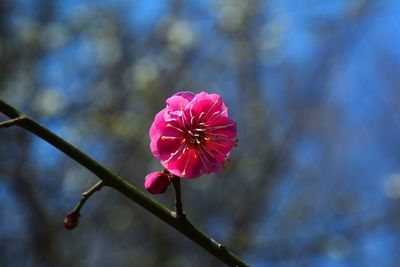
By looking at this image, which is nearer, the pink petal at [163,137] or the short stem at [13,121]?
the short stem at [13,121]

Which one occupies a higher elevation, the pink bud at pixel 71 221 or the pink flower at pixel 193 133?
the pink flower at pixel 193 133

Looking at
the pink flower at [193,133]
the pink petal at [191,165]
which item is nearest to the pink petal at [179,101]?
the pink flower at [193,133]

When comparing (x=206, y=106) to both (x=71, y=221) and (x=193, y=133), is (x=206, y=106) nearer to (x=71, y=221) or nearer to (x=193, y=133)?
(x=193, y=133)

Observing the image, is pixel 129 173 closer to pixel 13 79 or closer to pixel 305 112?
pixel 13 79

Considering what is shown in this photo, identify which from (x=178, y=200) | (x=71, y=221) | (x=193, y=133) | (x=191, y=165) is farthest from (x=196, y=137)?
(x=71, y=221)

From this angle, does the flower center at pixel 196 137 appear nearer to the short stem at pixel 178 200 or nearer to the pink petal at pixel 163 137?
the pink petal at pixel 163 137

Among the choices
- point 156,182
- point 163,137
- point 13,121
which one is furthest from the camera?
point 163,137
